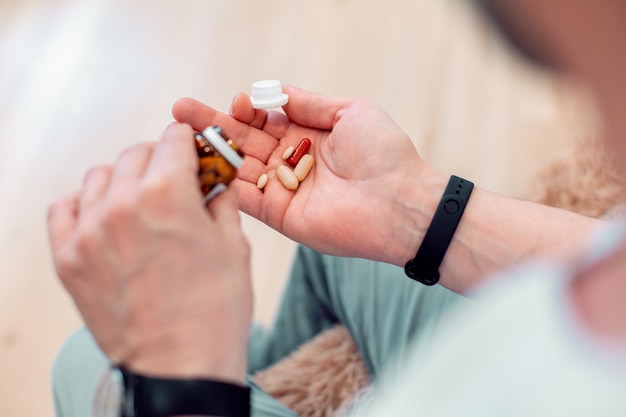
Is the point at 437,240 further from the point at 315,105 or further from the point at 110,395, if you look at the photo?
the point at 110,395

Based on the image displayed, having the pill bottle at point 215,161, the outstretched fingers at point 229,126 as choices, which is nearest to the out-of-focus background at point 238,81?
Result: the outstretched fingers at point 229,126

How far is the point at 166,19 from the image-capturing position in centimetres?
163

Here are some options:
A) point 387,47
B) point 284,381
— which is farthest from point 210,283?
point 387,47

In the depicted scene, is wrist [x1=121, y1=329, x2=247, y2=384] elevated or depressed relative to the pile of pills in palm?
depressed

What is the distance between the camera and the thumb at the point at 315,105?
0.82 meters

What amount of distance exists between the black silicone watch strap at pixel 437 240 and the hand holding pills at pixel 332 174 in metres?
0.03

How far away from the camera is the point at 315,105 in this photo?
2.69 ft

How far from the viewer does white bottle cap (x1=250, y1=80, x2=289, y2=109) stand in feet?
2.58

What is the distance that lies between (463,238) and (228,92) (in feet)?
3.11

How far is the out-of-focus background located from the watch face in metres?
0.76

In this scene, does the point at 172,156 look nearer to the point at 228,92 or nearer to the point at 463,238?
the point at 463,238

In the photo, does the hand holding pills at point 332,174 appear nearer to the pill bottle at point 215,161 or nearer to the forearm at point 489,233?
the forearm at point 489,233

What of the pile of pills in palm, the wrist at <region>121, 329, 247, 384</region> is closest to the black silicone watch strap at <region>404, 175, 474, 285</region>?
the pile of pills in palm

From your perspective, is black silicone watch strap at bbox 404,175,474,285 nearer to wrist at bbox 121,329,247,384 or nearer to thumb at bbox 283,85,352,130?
thumb at bbox 283,85,352,130
